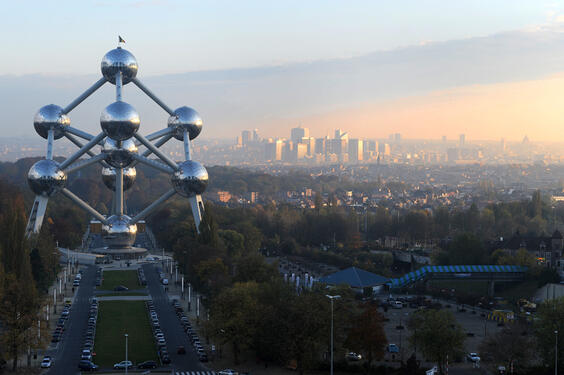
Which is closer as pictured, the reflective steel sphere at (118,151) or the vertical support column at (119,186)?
the reflective steel sphere at (118,151)

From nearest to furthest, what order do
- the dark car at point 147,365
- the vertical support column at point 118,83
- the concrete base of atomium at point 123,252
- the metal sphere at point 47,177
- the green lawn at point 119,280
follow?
the dark car at point 147,365
the green lawn at point 119,280
the metal sphere at point 47,177
the vertical support column at point 118,83
the concrete base of atomium at point 123,252

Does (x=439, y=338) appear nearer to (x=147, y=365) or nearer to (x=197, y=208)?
(x=147, y=365)

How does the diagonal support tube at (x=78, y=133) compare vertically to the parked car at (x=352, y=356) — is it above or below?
above

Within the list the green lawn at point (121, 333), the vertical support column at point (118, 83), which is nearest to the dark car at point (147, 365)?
the green lawn at point (121, 333)

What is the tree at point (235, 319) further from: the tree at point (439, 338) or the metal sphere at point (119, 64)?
the metal sphere at point (119, 64)

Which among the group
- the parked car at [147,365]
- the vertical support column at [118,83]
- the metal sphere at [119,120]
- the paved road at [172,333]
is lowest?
the paved road at [172,333]

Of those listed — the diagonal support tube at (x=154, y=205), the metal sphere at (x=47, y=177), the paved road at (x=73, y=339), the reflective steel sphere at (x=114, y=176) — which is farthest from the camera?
the reflective steel sphere at (x=114, y=176)
